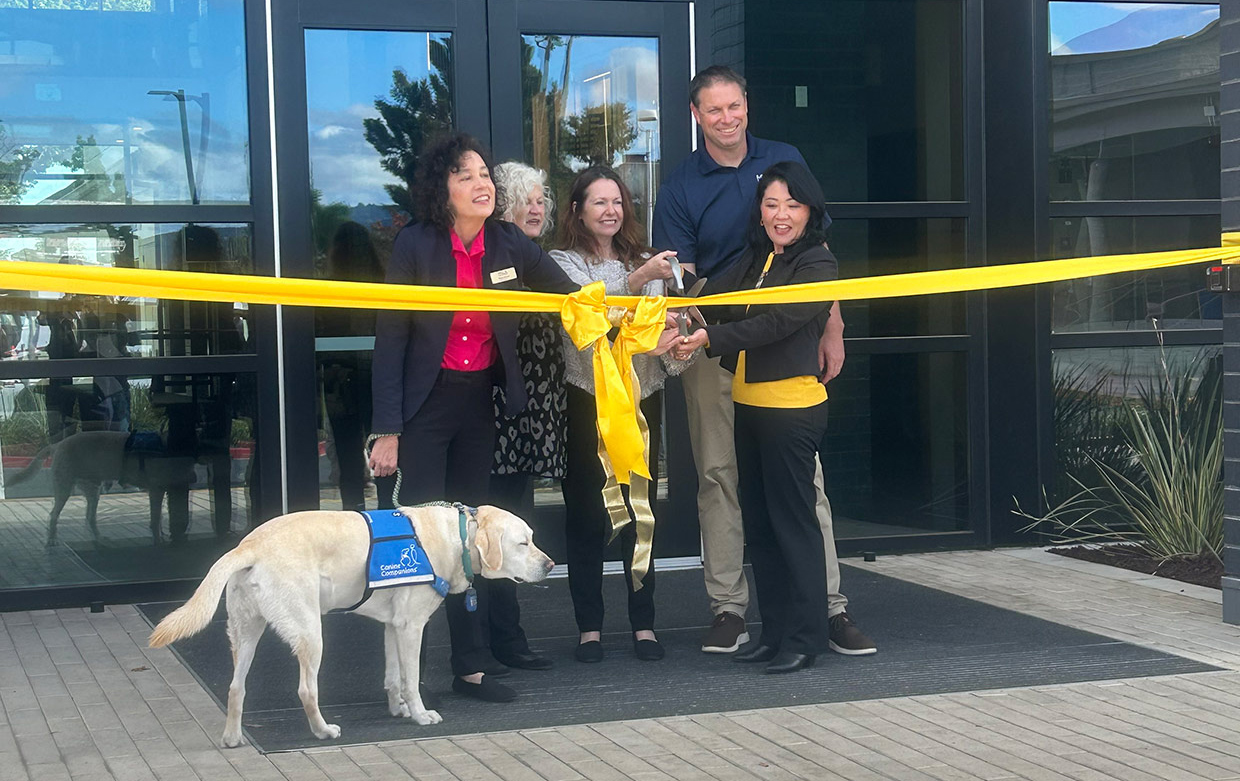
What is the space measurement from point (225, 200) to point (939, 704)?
4.05m

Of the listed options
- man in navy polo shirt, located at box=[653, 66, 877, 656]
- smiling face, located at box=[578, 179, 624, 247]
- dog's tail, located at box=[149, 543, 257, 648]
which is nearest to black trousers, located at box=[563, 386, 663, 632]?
man in navy polo shirt, located at box=[653, 66, 877, 656]

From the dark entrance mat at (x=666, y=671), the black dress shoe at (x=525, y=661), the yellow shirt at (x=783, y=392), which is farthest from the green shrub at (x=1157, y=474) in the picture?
the black dress shoe at (x=525, y=661)

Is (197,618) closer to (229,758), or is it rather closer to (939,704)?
(229,758)

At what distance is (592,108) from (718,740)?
12.5 ft

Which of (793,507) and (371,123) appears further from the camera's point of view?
(371,123)

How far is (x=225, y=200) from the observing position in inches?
257

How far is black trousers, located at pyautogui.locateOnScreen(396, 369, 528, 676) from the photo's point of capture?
4.63m

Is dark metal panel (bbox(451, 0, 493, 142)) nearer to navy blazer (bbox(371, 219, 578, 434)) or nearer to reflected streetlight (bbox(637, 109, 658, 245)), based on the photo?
reflected streetlight (bbox(637, 109, 658, 245))

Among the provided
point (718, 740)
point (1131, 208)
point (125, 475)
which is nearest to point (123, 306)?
point (125, 475)

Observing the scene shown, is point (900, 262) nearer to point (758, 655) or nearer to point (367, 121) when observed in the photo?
point (367, 121)

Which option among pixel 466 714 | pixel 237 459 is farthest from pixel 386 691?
pixel 237 459

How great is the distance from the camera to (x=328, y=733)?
415 centimetres

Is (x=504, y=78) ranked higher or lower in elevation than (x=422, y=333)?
higher

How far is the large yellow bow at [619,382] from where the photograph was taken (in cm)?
478
